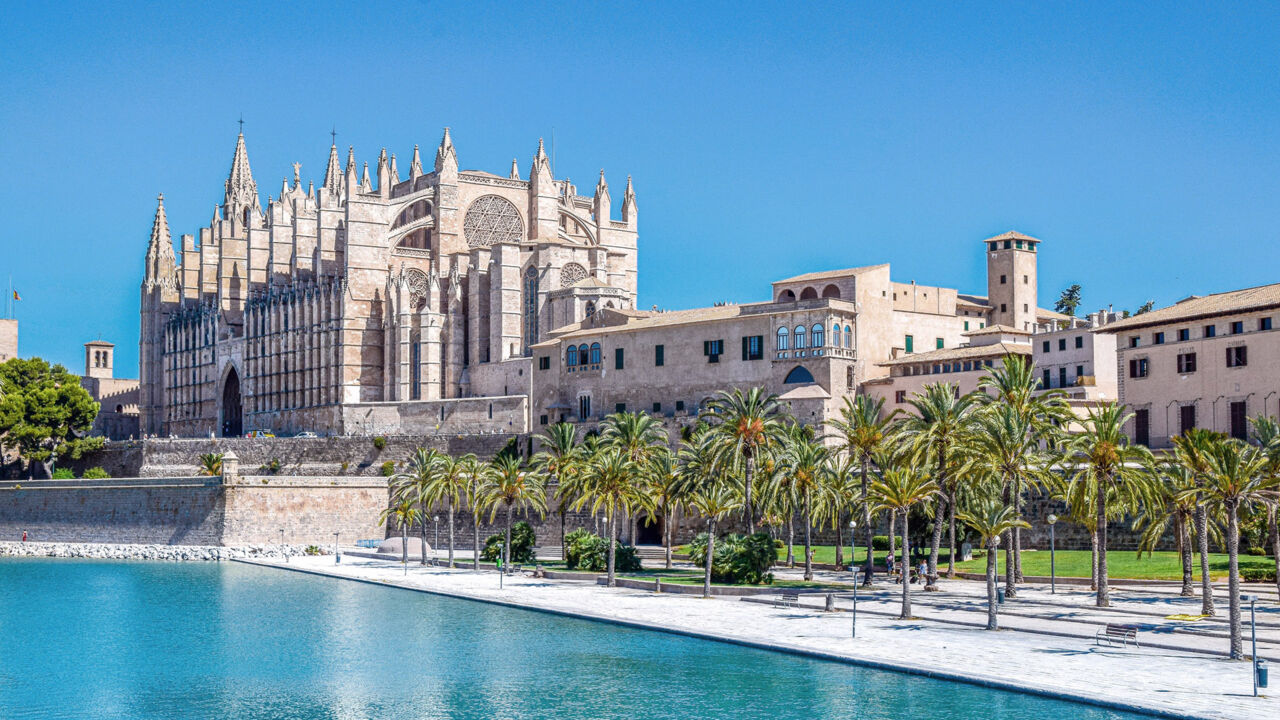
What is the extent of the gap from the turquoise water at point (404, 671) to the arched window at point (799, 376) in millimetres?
20281

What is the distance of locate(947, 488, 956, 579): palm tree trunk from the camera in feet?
134

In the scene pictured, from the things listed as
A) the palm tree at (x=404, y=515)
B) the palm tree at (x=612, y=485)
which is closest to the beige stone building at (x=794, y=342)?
the palm tree at (x=404, y=515)

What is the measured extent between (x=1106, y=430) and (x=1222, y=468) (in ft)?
24.4

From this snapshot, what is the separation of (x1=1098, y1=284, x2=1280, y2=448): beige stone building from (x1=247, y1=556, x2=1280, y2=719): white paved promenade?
54.8 ft

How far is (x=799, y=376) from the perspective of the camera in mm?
60750

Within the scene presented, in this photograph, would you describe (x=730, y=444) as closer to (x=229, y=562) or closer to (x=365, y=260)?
(x=229, y=562)

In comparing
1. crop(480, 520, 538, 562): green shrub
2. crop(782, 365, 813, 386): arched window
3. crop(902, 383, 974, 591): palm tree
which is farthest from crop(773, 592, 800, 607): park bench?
crop(782, 365, 813, 386): arched window

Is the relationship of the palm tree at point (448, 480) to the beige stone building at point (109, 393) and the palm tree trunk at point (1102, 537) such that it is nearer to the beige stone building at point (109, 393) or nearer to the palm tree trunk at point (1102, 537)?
the palm tree trunk at point (1102, 537)

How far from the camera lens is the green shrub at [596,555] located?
51.4 metres

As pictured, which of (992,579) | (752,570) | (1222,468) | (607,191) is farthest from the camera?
(607,191)

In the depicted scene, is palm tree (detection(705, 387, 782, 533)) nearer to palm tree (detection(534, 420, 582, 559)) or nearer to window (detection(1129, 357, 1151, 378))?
palm tree (detection(534, 420, 582, 559))

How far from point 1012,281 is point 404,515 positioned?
3240cm

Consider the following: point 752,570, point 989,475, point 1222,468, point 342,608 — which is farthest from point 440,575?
point 1222,468

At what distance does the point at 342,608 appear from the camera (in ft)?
151
